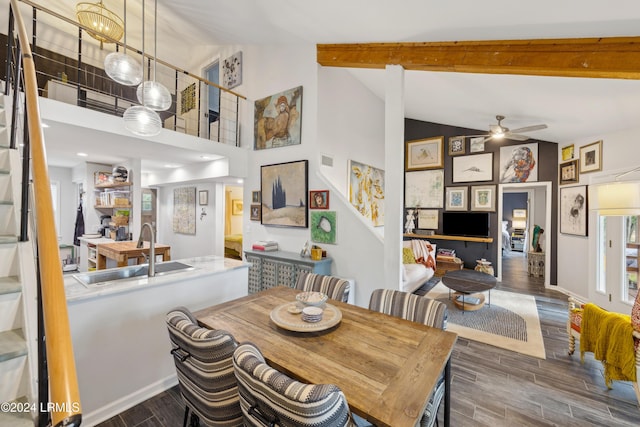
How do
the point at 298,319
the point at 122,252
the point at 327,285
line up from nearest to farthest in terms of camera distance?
the point at 298,319 < the point at 327,285 < the point at 122,252

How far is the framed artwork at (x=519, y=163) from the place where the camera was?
537cm

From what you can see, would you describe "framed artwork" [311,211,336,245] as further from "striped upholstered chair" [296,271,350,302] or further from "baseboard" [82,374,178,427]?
"baseboard" [82,374,178,427]

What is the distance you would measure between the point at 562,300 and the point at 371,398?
5.20 meters

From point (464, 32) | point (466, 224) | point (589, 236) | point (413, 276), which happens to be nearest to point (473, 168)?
point (466, 224)

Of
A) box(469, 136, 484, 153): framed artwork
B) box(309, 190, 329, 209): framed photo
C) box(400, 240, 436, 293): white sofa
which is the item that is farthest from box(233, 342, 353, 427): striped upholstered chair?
box(469, 136, 484, 153): framed artwork

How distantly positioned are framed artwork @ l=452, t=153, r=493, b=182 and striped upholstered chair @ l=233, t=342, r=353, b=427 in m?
6.17

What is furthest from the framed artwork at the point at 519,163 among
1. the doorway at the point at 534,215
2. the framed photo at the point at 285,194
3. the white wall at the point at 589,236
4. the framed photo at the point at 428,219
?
the framed photo at the point at 285,194

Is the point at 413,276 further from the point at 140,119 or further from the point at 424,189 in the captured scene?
the point at 140,119

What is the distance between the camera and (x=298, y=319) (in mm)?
1669

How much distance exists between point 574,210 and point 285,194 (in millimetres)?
5046

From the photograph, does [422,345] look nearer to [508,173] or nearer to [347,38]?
[347,38]

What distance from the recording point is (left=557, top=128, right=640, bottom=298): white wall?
3672 millimetres

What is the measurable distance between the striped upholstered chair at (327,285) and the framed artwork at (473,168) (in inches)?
200

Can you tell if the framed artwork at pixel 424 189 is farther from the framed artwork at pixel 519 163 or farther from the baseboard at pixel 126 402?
the baseboard at pixel 126 402
